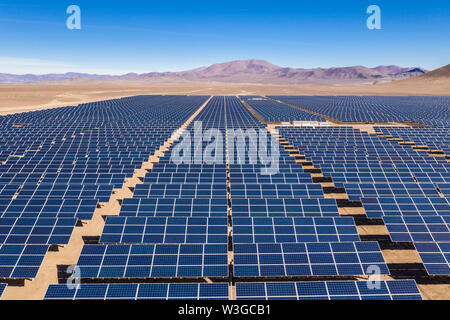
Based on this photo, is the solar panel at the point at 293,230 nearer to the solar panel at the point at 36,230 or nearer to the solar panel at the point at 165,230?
the solar panel at the point at 165,230

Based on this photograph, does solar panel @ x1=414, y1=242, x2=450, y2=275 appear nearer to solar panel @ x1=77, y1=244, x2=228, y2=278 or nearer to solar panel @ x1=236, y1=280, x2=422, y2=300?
solar panel @ x1=236, y1=280, x2=422, y2=300

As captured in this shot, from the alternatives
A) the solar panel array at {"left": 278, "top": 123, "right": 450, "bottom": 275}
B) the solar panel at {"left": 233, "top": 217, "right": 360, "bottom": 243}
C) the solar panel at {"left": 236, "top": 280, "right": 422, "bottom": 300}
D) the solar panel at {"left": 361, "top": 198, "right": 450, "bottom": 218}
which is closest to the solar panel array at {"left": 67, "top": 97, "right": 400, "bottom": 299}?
the solar panel at {"left": 233, "top": 217, "right": 360, "bottom": 243}

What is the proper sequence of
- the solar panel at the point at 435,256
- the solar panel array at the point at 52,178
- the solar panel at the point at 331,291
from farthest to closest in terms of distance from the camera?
the solar panel array at the point at 52,178
the solar panel at the point at 435,256
the solar panel at the point at 331,291

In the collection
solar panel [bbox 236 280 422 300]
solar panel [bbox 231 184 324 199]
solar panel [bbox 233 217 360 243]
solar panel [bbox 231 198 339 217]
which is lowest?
solar panel [bbox 236 280 422 300]

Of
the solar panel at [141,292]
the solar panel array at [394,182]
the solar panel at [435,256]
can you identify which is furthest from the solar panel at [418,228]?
the solar panel at [141,292]
